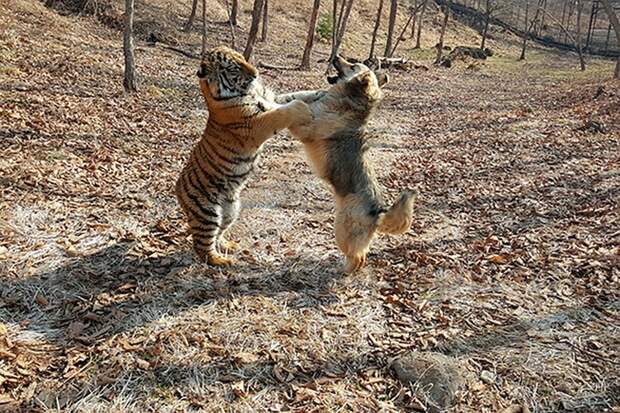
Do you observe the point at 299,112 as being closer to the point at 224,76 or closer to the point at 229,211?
the point at 224,76

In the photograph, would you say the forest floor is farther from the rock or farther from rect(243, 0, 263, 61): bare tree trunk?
rect(243, 0, 263, 61): bare tree trunk

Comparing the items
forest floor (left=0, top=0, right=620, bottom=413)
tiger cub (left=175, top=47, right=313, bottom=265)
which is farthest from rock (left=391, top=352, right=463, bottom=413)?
tiger cub (left=175, top=47, right=313, bottom=265)

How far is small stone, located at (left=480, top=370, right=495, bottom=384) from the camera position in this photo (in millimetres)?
4742

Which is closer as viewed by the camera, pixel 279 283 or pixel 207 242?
pixel 207 242

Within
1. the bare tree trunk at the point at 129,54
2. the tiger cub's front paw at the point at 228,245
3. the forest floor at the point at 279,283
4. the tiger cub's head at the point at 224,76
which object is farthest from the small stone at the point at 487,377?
the bare tree trunk at the point at 129,54

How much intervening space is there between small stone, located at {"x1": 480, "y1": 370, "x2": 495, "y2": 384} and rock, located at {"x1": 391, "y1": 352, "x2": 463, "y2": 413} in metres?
0.24

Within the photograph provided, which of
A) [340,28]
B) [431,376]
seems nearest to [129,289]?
[431,376]

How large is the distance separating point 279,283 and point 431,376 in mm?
2151

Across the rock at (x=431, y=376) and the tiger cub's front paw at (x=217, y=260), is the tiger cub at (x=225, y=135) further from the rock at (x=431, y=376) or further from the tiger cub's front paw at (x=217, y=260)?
the rock at (x=431, y=376)

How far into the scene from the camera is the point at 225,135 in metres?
5.76

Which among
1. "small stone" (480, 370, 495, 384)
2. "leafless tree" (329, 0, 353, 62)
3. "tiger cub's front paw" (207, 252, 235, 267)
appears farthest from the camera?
"leafless tree" (329, 0, 353, 62)

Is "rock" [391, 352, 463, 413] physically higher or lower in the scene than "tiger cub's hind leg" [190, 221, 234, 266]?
lower

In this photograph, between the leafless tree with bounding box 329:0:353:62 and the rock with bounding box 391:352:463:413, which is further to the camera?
the leafless tree with bounding box 329:0:353:62

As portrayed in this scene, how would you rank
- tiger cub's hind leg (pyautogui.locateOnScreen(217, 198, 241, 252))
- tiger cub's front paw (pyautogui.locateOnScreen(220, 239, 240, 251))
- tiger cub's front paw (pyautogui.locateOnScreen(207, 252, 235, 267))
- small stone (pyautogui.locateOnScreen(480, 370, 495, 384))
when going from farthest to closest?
tiger cub's front paw (pyautogui.locateOnScreen(220, 239, 240, 251)), tiger cub's front paw (pyautogui.locateOnScreen(207, 252, 235, 267)), tiger cub's hind leg (pyautogui.locateOnScreen(217, 198, 241, 252)), small stone (pyautogui.locateOnScreen(480, 370, 495, 384))
